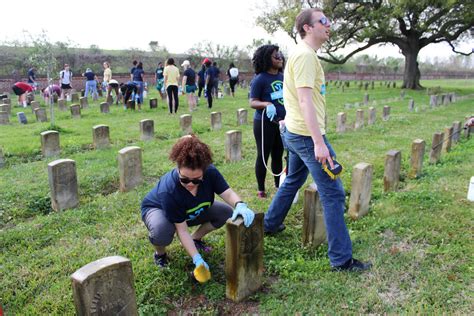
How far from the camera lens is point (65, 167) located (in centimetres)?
426

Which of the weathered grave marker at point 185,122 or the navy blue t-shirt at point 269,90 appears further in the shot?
the weathered grave marker at point 185,122

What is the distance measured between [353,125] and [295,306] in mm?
8900

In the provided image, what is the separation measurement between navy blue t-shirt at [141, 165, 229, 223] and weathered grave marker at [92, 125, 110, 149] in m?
4.81

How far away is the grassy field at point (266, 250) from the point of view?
8.63 ft

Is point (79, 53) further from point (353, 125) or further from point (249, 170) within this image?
point (249, 170)

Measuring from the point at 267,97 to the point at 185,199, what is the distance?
1.74m

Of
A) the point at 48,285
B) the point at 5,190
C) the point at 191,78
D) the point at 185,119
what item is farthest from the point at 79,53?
the point at 48,285

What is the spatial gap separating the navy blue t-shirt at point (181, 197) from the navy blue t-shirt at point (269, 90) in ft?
4.59

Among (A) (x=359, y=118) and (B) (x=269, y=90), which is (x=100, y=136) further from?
(A) (x=359, y=118)

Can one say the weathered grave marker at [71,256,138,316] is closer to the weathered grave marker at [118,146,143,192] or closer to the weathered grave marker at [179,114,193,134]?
the weathered grave marker at [118,146,143,192]

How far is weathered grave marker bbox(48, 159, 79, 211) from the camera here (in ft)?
13.8

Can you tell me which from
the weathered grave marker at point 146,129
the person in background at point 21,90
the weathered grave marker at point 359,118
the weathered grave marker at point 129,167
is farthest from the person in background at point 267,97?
the person in background at point 21,90

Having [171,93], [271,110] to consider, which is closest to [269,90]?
[271,110]

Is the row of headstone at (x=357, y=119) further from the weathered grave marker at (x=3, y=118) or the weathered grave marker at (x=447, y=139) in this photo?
the weathered grave marker at (x=3, y=118)
